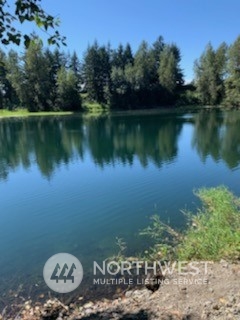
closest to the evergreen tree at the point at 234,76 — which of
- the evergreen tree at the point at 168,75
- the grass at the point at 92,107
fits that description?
the evergreen tree at the point at 168,75

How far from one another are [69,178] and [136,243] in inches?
416

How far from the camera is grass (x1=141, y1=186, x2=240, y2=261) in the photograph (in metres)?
7.72

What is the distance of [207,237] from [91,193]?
29.5 ft

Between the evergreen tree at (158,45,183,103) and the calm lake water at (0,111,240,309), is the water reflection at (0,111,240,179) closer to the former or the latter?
the calm lake water at (0,111,240,309)

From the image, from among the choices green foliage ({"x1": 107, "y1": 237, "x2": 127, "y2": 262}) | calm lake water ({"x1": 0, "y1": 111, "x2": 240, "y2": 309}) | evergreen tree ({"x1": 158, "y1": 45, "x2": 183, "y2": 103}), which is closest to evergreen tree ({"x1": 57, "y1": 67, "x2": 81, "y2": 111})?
evergreen tree ({"x1": 158, "y1": 45, "x2": 183, "y2": 103})

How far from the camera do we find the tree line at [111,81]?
260 feet

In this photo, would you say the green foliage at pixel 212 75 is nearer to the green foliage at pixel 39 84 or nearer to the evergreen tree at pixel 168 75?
the evergreen tree at pixel 168 75

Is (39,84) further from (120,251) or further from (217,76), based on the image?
(120,251)

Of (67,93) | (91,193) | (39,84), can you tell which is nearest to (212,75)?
(67,93)

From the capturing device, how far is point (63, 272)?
912 centimetres

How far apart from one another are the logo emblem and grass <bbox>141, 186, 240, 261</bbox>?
2080 mm

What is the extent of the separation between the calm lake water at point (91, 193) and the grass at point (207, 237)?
0.75 metres

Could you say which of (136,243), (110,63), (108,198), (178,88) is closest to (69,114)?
(110,63)

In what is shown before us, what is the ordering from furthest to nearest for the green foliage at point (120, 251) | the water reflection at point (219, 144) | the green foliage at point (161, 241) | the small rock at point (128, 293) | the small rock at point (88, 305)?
the water reflection at point (219, 144)
the green foliage at point (120, 251)
the green foliage at point (161, 241)
the small rock at point (128, 293)
the small rock at point (88, 305)
